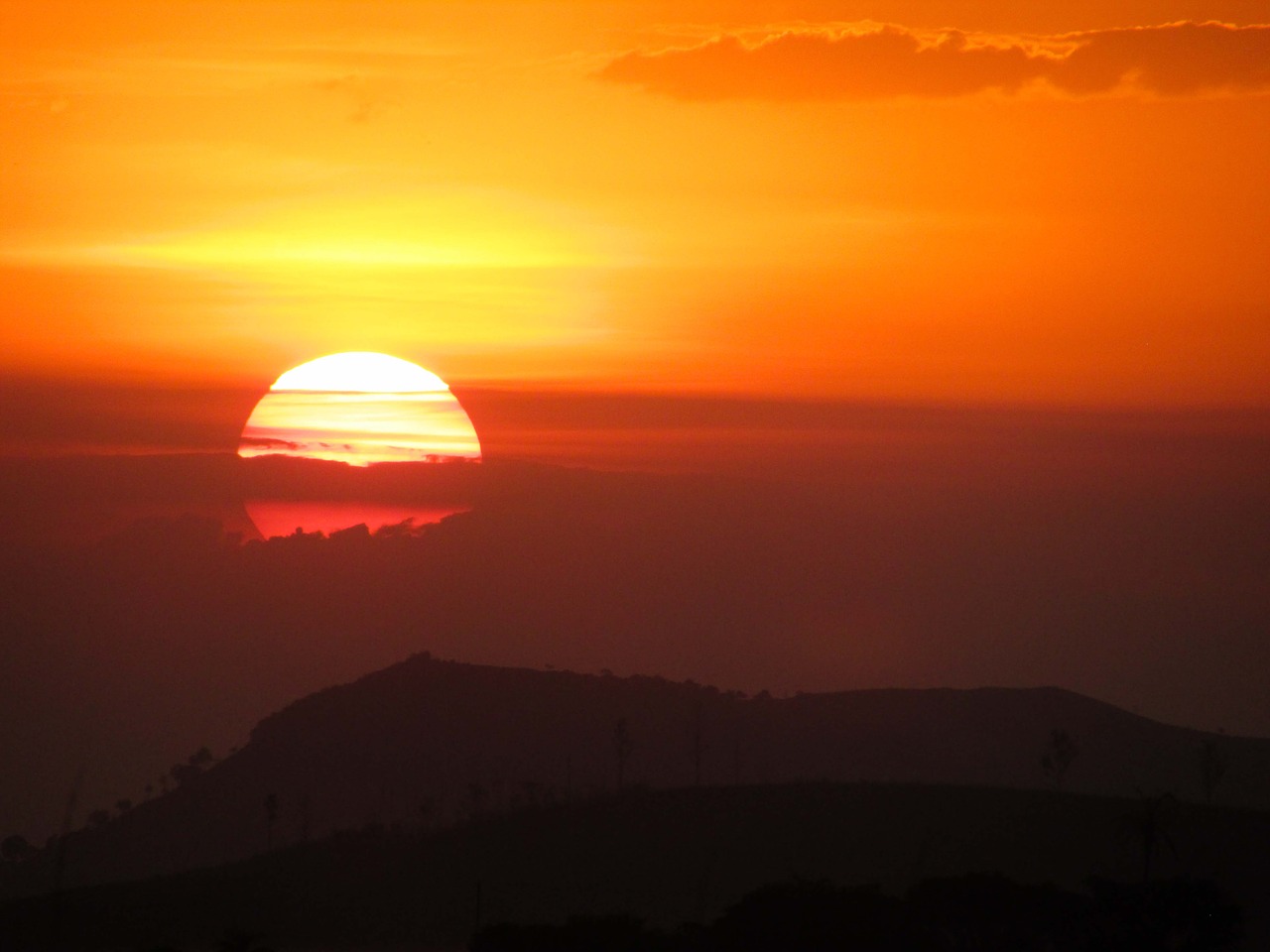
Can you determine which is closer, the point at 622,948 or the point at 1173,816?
the point at 622,948

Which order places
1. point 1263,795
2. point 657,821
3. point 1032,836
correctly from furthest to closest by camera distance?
point 1263,795
point 657,821
point 1032,836

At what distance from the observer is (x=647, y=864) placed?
103375 millimetres

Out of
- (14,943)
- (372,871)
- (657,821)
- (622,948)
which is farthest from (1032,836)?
(14,943)

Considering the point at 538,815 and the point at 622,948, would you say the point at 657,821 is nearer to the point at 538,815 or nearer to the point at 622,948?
the point at 538,815

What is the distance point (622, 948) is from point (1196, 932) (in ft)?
63.2

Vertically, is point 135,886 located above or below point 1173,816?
below

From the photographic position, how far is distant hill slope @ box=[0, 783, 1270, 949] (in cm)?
9125

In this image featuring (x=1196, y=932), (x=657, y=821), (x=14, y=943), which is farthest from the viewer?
(x=657, y=821)

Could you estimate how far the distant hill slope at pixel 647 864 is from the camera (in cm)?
9125

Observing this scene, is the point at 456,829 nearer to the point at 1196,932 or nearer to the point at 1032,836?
the point at 1032,836

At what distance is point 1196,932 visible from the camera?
171 feet

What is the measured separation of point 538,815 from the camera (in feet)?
382

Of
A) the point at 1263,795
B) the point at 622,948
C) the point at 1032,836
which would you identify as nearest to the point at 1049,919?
the point at 622,948

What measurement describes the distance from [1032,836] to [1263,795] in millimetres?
115849
